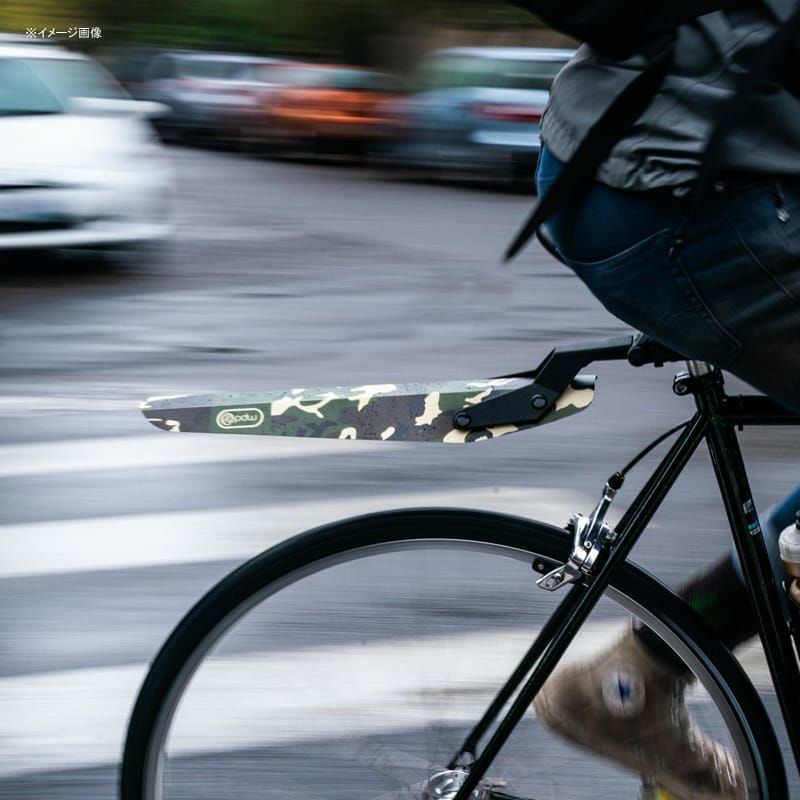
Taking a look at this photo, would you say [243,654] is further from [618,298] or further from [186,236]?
[186,236]

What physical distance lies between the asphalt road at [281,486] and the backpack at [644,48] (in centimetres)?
61

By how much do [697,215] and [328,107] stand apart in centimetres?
1642

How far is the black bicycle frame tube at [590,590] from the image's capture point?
200cm

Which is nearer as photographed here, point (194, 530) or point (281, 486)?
point (194, 530)

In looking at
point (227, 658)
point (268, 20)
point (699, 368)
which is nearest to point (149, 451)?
point (227, 658)

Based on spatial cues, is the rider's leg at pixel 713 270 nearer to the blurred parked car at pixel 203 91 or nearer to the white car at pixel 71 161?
the white car at pixel 71 161

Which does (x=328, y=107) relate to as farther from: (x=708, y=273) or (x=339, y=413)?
(x=708, y=273)

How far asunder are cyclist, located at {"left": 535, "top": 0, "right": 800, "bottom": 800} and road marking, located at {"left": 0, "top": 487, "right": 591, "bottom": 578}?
2.64 meters

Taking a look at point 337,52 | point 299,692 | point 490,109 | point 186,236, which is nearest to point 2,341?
point 186,236

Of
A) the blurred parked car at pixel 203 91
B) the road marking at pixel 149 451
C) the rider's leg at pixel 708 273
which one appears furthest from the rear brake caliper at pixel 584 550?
the blurred parked car at pixel 203 91

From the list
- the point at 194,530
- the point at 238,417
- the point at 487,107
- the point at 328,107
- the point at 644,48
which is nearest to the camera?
the point at 644,48

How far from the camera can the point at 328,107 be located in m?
17.8

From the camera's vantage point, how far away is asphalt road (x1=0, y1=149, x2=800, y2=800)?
6.87ft

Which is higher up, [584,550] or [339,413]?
[339,413]
